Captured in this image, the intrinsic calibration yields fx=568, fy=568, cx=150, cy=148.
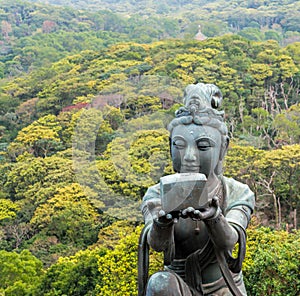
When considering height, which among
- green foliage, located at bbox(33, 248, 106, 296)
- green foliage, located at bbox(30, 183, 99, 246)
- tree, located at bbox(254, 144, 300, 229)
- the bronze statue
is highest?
the bronze statue

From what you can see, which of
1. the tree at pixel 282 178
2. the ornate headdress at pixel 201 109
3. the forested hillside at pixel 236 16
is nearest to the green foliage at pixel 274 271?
the ornate headdress at pixel 201 109

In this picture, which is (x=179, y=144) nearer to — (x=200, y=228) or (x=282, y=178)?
(x=200, y=228)

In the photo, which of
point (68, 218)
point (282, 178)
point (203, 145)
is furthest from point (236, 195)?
point (282, 178)

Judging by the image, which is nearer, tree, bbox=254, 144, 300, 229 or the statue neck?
the statue neck

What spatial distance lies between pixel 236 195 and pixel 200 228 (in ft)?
1.32

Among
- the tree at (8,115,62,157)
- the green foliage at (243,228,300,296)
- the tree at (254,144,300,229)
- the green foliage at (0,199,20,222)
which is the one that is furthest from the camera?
the tree at (8,115,62,157)

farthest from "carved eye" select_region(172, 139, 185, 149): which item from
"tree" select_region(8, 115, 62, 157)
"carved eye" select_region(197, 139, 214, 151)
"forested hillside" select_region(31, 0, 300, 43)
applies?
"forested hillside" select_region(31, 0, 300, 43)

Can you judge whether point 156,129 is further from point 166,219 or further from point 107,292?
point 166,219

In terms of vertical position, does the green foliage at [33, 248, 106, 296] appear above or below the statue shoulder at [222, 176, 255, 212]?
below

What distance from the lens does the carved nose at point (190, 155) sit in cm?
354

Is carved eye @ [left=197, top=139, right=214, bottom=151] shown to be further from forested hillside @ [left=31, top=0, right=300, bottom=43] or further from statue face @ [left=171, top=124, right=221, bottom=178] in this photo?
forested hillside @ [left=31, top=0, right=300, bottom=43]

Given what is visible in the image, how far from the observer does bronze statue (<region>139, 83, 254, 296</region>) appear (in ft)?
11.5

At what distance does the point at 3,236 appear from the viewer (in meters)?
22.1

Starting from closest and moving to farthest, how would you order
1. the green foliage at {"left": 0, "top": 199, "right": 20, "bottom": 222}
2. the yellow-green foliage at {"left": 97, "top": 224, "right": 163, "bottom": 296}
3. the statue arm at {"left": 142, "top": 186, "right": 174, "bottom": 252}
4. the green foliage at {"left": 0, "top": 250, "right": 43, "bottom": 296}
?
the statue arm at {"left": 142, "top": 186, "right": 174, "bottom": 252} < the yellow-green foliage at {"left": 97, "top": 224, "right": 163, "bottom": 296} < the green foliage at {"left": 0, "top": 250, "right": 43, "bottom": 296} < the green foliage at {"left": 0, "top": 199, "right": 20, "bottom": 222}
